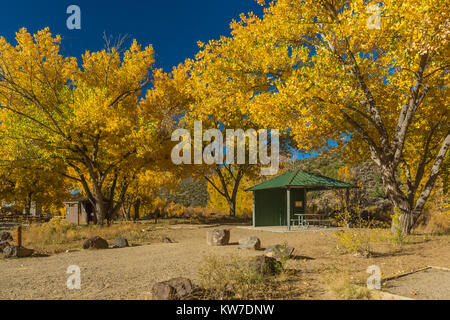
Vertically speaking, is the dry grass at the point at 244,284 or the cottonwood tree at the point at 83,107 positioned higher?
the cottonwood tree at the point at 83,107

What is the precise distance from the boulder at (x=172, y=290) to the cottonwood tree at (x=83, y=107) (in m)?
13.2

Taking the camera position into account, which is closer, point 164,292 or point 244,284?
point 164,292

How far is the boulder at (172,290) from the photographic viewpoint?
5.37 meters

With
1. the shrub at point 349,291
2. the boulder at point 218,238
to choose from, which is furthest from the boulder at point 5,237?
the shrub at point 349,291

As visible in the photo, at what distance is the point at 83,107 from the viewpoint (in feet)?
57.6

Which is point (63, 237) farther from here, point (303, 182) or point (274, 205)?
point (274, 205)

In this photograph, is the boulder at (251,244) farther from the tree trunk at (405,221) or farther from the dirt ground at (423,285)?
the tree trunk at (405,221)

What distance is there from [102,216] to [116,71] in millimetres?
8554

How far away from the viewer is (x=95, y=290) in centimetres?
635

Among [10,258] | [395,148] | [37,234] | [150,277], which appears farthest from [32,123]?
[395,148]

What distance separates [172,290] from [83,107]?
47.3 feet

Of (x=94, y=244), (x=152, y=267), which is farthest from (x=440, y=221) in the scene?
(x=94, y=244)

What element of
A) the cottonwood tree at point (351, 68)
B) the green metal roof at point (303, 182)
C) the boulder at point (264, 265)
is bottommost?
the boulder at point (264, 265)

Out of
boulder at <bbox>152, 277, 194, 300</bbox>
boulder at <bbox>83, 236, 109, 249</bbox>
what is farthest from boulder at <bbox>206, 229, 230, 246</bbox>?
boulder at <bbox>152, 277, 194, 300</bbox>
